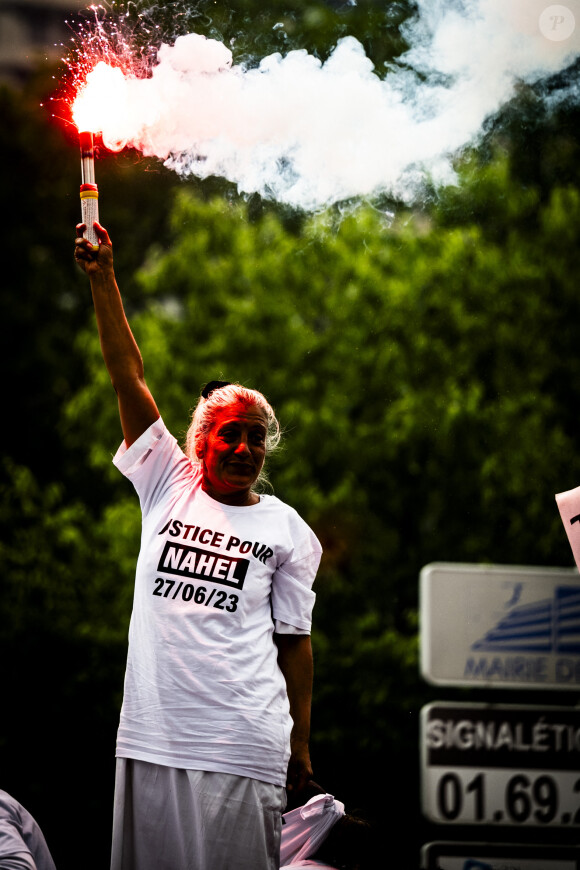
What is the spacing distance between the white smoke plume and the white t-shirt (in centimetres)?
130

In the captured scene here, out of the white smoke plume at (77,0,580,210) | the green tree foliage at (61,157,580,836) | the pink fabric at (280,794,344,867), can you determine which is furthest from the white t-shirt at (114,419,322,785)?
the green tree foliage at (61,157,580,836)

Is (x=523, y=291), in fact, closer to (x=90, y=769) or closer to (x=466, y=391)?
(x=466, y=391)

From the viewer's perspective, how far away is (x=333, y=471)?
17.3 ft

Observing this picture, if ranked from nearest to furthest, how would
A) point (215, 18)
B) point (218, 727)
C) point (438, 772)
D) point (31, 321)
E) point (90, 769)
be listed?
point (218, 727), point (438, 772), point (215, 18), point (90, 769), point (31, 321)

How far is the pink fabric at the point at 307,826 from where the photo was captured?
104 inches

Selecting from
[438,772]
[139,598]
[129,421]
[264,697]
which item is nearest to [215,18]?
[129,421]

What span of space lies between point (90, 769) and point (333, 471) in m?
1.91

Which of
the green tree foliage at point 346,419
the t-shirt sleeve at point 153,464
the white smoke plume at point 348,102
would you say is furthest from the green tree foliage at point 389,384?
the t-shirt sleeve at point 153,464

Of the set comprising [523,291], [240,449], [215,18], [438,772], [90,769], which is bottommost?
[90,769]

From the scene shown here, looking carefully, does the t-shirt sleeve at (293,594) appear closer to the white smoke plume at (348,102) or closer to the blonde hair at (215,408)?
the blonde hair at (215,408)

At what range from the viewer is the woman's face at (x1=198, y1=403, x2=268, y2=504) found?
2443 millimetres

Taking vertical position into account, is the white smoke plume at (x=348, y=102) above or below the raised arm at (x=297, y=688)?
above

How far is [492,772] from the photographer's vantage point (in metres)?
3.12

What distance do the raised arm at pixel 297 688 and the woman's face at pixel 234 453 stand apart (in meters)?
0.37
